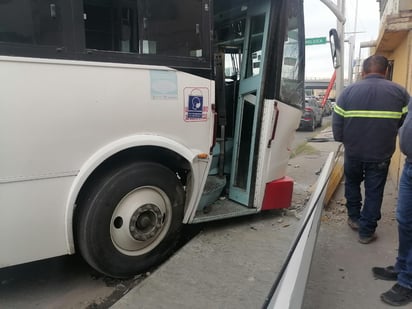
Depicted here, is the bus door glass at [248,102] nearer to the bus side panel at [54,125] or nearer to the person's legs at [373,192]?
the person's legs at [373,192]

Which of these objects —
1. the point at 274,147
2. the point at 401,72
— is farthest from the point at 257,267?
the point at 401,72

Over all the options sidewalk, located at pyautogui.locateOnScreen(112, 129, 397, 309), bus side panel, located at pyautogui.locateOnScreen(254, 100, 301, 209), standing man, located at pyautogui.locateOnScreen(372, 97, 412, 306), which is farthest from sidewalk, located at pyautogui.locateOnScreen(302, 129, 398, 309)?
bus side panel, located at pyautogui.locateOnScreen(254, 100, 301, 209)

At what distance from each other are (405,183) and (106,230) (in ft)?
7.53

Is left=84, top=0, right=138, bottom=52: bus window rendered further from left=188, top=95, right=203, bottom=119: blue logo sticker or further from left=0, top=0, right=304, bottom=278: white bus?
left=188, top=95, right=203, bottom=119: blue logo sticker

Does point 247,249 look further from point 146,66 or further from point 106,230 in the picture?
point 146,66

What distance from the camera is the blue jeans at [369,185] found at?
13.5 feet

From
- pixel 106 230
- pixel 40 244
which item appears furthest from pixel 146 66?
pixel 40 244

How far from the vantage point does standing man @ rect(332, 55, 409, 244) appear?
3995mm

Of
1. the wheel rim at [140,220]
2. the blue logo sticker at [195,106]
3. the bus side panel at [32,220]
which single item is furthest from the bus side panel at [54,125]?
the wheel rim at [140,220]

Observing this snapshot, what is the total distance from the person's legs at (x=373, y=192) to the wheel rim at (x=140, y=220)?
2.06 metres

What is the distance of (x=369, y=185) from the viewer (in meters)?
4.17

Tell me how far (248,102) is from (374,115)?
1279mm

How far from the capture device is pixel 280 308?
5.25 feet

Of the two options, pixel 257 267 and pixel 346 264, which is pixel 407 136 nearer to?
pixel 346 264
